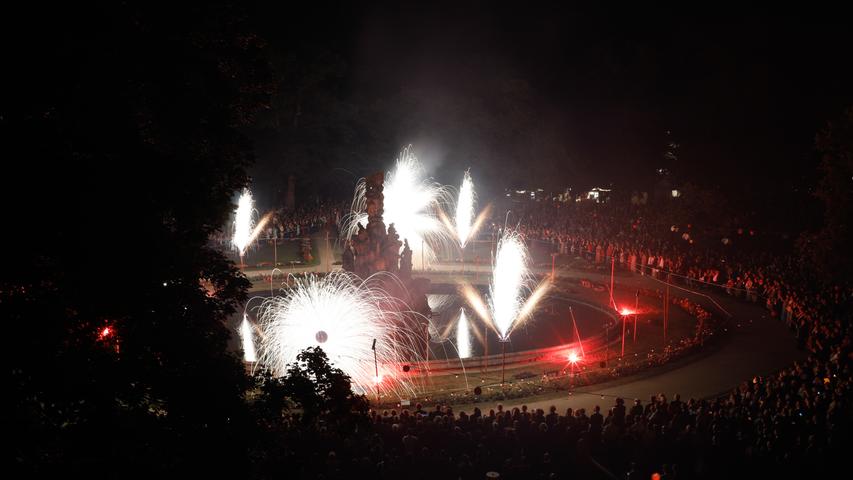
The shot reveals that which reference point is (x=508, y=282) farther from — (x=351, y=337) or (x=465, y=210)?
(x=465, y=210)

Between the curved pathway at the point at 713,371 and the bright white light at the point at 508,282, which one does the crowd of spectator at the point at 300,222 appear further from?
the curved pathway at the point at 713,371

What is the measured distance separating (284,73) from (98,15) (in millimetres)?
53587

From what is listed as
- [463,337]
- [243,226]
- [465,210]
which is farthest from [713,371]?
[465,210]

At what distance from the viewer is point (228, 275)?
9641mm

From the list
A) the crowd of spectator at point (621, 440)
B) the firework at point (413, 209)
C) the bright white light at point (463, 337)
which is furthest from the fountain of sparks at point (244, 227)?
the crowd of spectator at point (621, 440)

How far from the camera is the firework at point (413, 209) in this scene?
45844 mm

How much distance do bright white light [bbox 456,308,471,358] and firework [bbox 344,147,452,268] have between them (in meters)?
8.95

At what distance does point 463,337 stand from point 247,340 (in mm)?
8277

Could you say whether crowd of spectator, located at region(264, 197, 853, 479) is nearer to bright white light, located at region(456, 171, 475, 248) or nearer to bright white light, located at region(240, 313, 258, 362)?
bright white light, located at region(240, 313, 258, 362)

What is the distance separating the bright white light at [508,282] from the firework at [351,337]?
4226 mm

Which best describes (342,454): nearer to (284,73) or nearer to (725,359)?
(725,359)

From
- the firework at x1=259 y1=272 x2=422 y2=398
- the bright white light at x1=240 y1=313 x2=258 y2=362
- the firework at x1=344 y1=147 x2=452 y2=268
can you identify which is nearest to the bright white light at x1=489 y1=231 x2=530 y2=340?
the firework at x1=259 y1=272 x2=422 y2=398

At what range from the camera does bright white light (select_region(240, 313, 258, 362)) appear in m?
24.3

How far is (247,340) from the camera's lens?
26391 millimetres
